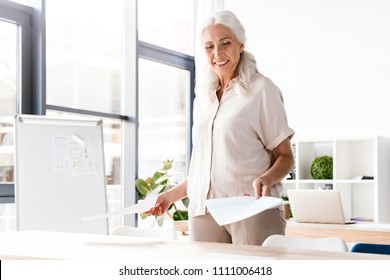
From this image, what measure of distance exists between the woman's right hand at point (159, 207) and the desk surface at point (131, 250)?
9.2 inches

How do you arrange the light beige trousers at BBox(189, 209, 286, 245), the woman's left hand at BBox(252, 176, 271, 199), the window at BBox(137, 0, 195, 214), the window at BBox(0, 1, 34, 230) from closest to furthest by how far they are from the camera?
the woman's left hand at BBox(252, 176, 271, 199) → the light beige trousers at BBox(189, 209, 286, 245) → the window at BBox(0, 1, 34, 230) → the window at BBox(137, 0, 195, 214)

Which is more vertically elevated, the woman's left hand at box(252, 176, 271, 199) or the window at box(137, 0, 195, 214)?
the window at box(137, 0, 195, 214)

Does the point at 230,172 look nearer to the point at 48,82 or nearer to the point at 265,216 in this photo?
the point at 265,216

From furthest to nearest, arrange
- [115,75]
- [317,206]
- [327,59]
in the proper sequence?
[327,59], [115,75], [317,206]

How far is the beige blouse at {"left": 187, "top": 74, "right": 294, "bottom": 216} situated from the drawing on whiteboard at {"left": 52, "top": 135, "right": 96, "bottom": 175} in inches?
66.7

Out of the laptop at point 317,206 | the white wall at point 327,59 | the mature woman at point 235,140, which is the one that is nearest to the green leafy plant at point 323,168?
the white wall at point 327,59

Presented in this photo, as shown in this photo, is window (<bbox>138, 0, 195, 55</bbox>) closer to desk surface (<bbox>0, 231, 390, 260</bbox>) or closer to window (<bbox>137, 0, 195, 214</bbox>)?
window (<bbox>137, 0, 195, 214</bbox>)

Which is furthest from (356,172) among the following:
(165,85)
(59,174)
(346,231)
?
(59,174)

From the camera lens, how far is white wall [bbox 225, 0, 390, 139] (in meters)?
5.05

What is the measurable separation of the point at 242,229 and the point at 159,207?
42 centimetres

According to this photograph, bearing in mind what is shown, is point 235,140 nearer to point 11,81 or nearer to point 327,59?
point 11,81

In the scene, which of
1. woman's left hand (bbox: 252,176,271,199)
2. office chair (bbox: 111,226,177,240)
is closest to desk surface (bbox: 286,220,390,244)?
office chair (bbox: 111,226,177,240)

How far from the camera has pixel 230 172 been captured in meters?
2.22

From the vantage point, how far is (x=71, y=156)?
3820mm
